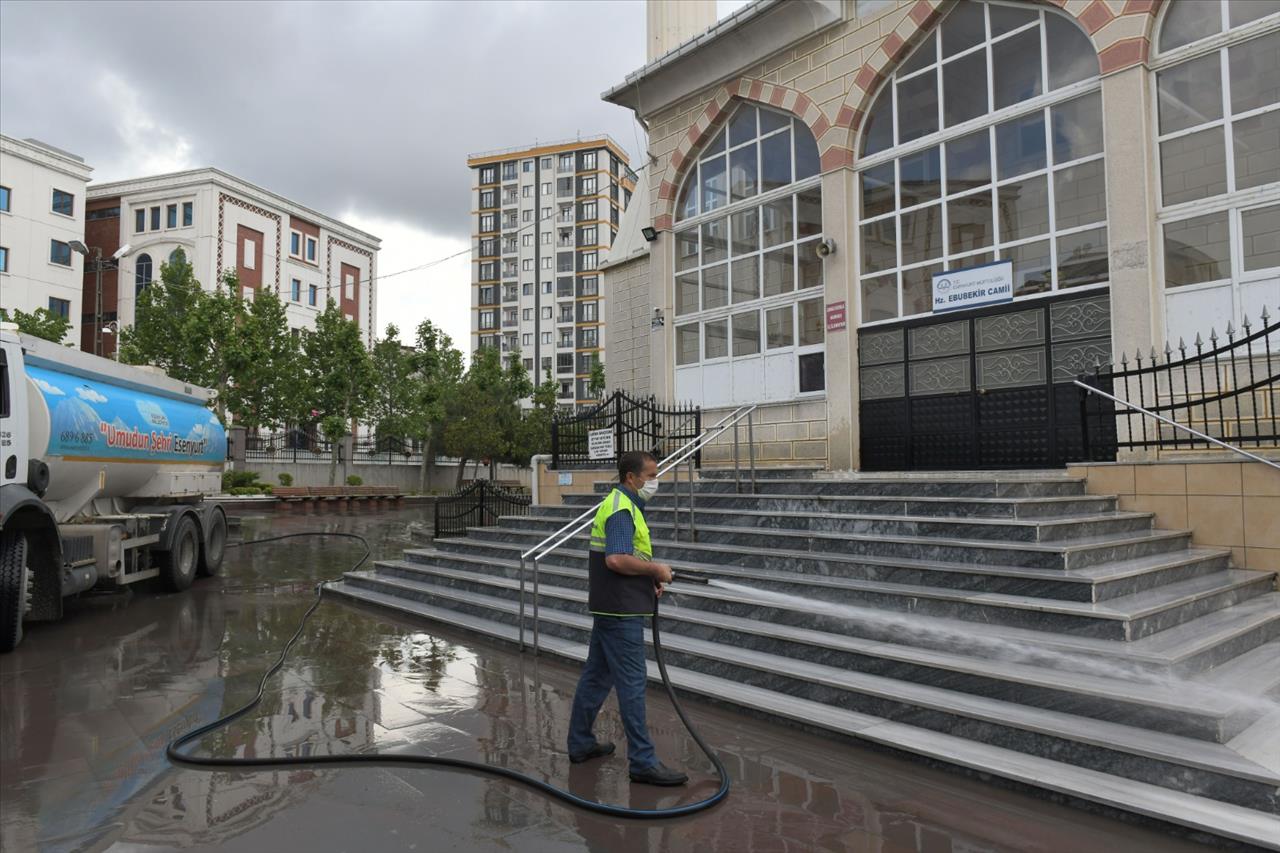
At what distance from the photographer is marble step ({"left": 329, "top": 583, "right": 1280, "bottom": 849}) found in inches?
146

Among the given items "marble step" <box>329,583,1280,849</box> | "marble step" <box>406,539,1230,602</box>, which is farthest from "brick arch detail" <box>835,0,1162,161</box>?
"marble step" <box>329,583,1280,849</box>

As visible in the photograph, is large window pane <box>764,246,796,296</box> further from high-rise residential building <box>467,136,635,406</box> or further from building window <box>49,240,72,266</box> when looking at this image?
high-rise residential building <box>467,136,635,406</box>

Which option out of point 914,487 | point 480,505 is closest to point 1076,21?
point 914,487

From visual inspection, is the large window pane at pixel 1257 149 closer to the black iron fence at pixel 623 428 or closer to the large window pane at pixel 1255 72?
the large window pane at pixel 1255 72

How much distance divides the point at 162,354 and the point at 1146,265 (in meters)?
31.6

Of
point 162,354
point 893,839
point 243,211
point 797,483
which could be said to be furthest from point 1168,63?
point 243,211

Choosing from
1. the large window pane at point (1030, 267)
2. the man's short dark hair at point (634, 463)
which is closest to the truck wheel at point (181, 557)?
the man's short dark hair at point (634, 463)

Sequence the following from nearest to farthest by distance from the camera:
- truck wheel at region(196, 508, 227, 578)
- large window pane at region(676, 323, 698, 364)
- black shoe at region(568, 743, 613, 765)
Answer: black shoe at region(568, 743, 613, 765), truck wheel at region(196, 508, 227, 578), large window pane at region(676, 323, 698, 364)

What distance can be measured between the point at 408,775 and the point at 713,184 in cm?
1158

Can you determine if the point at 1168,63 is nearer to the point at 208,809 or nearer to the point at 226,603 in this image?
the point at 208,809

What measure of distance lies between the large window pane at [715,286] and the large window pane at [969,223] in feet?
13.0

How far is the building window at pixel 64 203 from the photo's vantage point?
36812mm

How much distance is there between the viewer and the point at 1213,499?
23.2 ft

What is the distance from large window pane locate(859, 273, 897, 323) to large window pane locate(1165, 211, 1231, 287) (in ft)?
11.0
